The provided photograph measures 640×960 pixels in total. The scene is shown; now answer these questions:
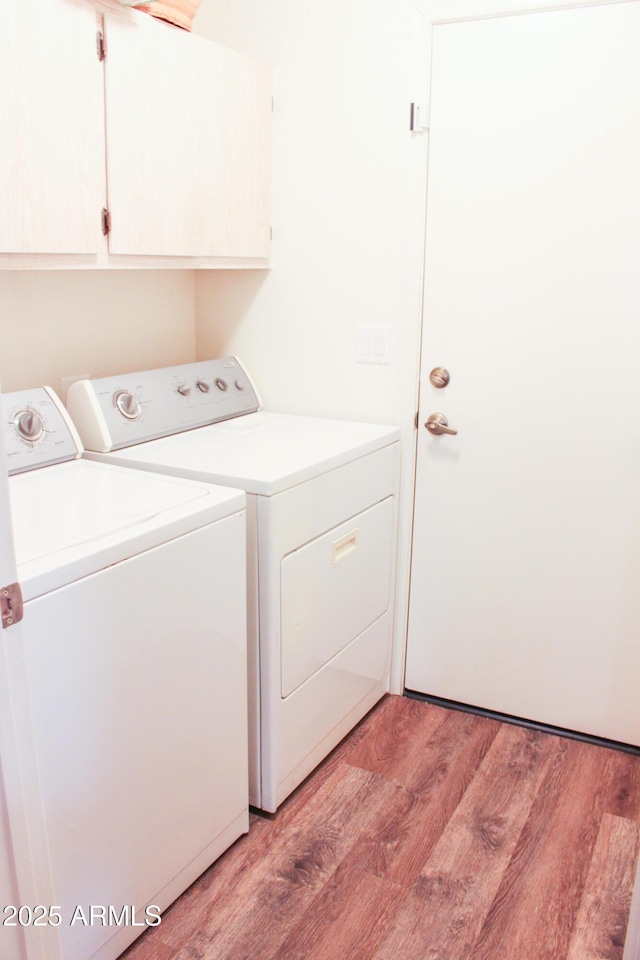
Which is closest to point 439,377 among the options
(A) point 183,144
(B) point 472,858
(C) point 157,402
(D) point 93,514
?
(C) point 157,402

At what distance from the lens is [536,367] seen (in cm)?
225

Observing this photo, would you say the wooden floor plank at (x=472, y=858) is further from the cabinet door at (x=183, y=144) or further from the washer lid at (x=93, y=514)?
the cabinet door at (x=183, y=144)

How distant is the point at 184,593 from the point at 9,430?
0.64 m

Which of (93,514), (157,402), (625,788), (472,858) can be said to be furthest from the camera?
(157,402)

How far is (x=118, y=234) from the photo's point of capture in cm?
193

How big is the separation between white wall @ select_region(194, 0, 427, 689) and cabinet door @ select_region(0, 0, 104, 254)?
783 mm

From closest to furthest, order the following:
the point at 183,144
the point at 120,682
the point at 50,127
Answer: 1. the point at 120,682
2. the point at 50,127
3. the point at 183,144

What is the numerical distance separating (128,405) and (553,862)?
62.3 inches

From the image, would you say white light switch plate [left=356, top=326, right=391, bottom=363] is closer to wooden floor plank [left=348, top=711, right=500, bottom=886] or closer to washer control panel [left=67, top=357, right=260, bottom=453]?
washer control panel [left=67, top=357, right=260, bottom=453]

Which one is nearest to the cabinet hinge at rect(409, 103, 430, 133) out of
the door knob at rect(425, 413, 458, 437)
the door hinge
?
the door knob at rect(425, 413, 458, 437)

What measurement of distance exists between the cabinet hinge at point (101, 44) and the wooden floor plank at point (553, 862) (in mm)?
2091

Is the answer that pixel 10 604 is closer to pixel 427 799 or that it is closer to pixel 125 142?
pixel 125 142

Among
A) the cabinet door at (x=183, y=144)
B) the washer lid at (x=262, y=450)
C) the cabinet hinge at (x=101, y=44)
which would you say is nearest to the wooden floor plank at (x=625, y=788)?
the washer lid at (x=262, y=450)

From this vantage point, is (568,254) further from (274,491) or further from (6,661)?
(6,661)
